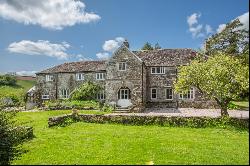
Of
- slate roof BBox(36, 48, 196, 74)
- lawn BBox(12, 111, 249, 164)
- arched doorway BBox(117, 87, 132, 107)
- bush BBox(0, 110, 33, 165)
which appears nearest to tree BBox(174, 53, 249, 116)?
lawn BBox(12, 111, 249, 164)

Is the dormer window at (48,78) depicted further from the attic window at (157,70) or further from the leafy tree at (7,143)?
the leafy tree at (7,143)

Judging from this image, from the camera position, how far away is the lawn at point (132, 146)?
12.6 m

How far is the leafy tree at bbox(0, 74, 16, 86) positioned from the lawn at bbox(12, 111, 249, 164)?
68.0 metres

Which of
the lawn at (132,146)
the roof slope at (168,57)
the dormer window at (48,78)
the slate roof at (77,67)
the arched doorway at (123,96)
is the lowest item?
the lawn at (132,146)

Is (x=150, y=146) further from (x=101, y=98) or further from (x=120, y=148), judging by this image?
(x=101, y=98)

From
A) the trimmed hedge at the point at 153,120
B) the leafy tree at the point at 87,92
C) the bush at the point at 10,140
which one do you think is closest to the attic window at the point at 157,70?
the leafy tree at the point at 87,92

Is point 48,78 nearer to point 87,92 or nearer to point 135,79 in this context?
point 87,92

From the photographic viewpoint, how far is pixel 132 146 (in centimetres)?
1592

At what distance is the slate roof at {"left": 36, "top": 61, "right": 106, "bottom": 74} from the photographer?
163 ft

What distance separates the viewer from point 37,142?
1828 centimetres

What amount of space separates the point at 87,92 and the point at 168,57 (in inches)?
549

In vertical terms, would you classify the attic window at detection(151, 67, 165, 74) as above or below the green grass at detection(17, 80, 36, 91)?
above

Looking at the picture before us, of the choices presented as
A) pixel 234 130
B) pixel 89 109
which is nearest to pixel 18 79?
pixel 89 109

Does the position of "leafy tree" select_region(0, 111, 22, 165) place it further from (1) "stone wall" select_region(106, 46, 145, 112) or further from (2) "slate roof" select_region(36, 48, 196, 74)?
(2) "slate roof" select_region(36, 48, 196, 74)
